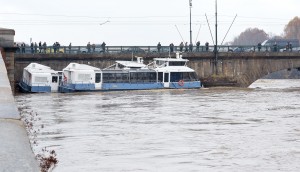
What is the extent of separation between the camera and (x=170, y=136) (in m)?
22.7

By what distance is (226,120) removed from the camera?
98.3ft

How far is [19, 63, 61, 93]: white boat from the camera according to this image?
184 feet

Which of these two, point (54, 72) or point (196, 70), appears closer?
point (54, 72)

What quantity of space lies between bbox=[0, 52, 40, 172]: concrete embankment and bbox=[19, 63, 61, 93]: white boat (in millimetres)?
47920

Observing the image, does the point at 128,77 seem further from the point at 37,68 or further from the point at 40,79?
the point at 37,68

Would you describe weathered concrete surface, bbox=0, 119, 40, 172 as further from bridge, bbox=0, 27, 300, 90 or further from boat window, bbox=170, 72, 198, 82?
bridge, bbox=0, 27, 300, 90

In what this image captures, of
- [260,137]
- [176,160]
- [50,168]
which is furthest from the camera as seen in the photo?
[260,137]

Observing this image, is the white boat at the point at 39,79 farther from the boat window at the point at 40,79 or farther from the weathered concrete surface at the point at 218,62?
the weathered concrete surface at the point at 218,62

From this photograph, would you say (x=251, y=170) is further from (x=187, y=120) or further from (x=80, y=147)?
(x=187, y=120)

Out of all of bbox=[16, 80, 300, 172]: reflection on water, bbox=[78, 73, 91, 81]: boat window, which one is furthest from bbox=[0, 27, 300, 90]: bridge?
bbox=[16, 80, 300, 172]: reflection on water

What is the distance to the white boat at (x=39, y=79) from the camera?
55969mm

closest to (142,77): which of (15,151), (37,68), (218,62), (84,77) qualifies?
(84,77)

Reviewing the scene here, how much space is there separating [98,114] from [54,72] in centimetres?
2562

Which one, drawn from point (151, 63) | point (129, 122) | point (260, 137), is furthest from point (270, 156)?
point (151, 63)
